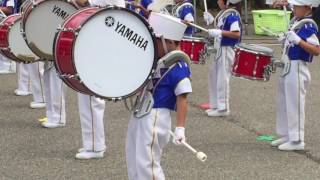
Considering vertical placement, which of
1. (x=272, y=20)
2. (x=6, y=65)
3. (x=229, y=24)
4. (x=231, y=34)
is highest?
(x=229, y=24)

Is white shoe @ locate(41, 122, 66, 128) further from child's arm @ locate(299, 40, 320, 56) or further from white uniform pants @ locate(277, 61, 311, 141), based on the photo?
child's arm @ locate(299, 40, 320, 56)

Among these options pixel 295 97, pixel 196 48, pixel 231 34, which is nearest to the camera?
pixel 295 97

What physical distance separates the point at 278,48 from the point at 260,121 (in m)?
6.95

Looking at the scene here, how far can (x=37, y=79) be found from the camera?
828cm

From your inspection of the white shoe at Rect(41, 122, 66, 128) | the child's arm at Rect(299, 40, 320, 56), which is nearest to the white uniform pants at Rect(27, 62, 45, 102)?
the white shoe at Rect(41, 122, 66, 128)

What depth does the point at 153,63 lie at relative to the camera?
413 centimetres

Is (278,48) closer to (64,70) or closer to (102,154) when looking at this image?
(102,154)

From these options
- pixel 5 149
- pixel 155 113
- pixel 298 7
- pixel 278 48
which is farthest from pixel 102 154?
pixel 278 48

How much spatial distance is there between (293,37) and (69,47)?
2612 millimetres

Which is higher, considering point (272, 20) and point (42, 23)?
point (42, 23)

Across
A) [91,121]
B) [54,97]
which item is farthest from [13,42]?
[91,121]

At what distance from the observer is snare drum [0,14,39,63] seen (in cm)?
669

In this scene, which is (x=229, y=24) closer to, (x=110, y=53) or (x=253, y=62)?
(x=253, y=62)

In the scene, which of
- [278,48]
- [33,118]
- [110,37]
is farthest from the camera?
[278,48]
